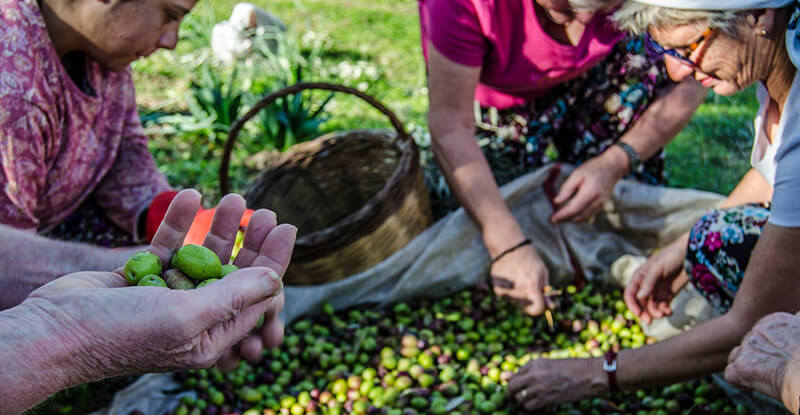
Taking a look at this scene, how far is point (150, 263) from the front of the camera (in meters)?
1.65

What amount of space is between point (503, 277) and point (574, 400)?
2.01 ft

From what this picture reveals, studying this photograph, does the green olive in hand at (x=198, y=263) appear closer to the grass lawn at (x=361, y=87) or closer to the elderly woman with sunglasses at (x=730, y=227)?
the elderly woman with sunglasses at (x=730, y=227)

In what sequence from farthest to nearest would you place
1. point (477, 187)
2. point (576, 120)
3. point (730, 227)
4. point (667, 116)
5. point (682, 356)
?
point (576, 120) < point (667, 116) < point (477, 187) < point (730, 227) < point (682, 356)

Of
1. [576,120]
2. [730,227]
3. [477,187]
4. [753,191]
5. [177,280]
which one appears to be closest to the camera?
[177,280]

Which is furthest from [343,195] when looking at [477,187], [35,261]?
[35,261]

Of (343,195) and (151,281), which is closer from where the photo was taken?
(151,281)

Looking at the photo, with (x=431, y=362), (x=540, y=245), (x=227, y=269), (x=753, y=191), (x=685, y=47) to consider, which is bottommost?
(x=431, y=362)

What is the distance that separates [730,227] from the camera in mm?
2387

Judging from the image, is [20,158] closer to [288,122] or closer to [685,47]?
[288,122]

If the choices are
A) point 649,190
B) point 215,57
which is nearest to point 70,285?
point 649,190

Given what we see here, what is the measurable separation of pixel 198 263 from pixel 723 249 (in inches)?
71.8

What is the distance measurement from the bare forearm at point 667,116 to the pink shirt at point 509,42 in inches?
15.2

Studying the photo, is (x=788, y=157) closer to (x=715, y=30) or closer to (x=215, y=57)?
(x=715, y=30)

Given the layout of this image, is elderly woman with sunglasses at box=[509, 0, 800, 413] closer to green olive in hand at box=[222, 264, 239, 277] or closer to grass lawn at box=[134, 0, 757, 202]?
green olive in hand at box=[222, 264, 239, 277]
